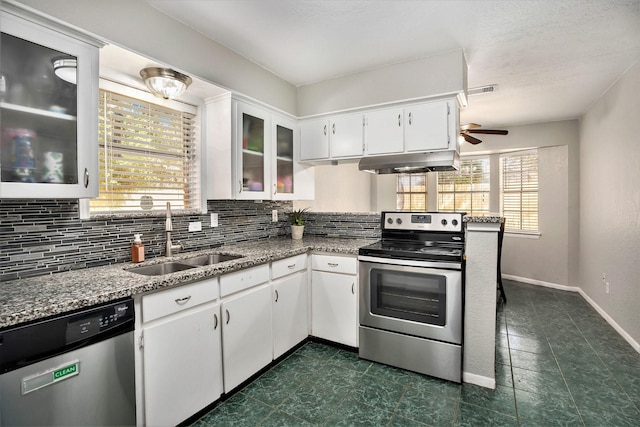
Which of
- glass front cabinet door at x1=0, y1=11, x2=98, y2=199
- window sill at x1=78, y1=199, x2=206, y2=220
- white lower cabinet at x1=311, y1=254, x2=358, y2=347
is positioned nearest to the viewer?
glass front cabinet door at x1=0, y1=11, x2=98, y2=199

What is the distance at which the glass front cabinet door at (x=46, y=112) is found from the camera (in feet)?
4.40

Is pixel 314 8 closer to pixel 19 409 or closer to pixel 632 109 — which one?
pixel 19 409

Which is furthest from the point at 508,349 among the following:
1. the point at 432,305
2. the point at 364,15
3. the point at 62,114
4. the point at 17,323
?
the point at 62,114

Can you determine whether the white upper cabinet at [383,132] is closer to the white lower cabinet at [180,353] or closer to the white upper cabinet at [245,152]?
the white upper cabinet at [245,152]

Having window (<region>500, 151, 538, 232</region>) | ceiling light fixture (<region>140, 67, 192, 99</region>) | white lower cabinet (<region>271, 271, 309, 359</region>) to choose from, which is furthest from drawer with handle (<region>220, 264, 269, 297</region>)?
window (<region>500, 151, 538, 232</region>)

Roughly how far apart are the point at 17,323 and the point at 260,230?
215 centimetres

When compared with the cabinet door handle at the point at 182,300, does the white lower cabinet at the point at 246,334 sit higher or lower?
lower

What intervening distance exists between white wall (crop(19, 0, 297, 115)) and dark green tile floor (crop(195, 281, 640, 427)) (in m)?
2.27

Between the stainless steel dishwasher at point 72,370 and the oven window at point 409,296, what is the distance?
1718 mm

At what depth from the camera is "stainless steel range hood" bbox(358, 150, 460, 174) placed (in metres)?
2.63

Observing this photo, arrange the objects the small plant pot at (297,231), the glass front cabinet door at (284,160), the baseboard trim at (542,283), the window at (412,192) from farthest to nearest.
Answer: the window at (412,192) < the baseboard trim at (542,283) < the small plant pot at (297,231) < the glass front cabinet door at (284,160)

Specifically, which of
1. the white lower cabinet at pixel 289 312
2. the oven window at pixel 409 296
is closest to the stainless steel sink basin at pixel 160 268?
the white lower cabinet at pixel 289 312

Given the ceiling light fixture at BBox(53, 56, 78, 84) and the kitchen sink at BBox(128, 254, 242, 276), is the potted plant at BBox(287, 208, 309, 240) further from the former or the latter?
the ceiling light fixture at BBox(53, 56, 78, 84)

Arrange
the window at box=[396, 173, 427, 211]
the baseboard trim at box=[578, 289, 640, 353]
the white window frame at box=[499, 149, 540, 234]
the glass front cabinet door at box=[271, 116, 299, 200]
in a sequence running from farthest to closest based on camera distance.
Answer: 1. the window at box=[396, 173, 427, 211]
2. the white window frame at box=[499, 149, 540, 234]
3. the glass front cabinet door at box=[271, 116, 299, 200]
4. the baseboard trim at box=[578, 289, 640, 353]
